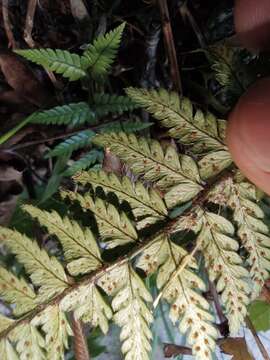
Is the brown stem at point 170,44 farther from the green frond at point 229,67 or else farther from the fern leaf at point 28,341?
the fern leaf at point 28,341

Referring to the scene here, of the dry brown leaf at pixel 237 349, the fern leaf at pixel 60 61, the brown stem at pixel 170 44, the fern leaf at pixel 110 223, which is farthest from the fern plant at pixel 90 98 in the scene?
the dry brown leaf at pixel 237 349

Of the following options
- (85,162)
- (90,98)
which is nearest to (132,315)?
(85,162)

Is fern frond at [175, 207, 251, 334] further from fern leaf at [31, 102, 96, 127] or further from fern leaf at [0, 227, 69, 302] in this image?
fern leaf at [31, 102, 96, 127]

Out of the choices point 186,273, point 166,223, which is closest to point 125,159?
point 166,223

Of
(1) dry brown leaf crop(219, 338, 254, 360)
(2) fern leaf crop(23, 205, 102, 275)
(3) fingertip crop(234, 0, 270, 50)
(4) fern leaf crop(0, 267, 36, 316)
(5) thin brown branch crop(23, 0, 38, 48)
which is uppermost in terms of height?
(5) thin brown branch crop(23, 0, 38, 48)

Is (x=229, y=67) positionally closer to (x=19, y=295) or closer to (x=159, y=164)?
(x=159, y=164)

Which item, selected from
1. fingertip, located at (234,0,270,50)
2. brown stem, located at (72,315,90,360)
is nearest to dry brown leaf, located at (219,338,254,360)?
brown stem, located at (72,315,90,360)
